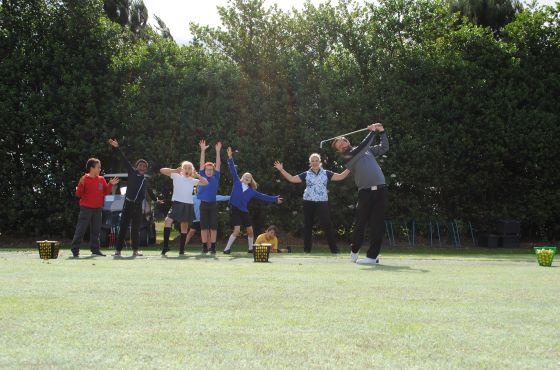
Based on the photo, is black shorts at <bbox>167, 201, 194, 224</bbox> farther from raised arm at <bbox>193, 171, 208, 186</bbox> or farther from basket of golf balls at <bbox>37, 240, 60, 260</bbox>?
basket of golf balls at <bbox>37, 240, 60, 260</bbox>

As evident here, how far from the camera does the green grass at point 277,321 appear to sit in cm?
426

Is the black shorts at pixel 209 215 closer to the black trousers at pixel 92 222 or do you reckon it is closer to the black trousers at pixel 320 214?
the black trousers at pixel 320 214

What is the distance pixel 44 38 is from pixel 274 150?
7.50 m

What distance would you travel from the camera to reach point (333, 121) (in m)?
21.5

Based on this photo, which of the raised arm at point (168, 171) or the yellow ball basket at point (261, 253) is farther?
the raised arm at point (168, 171)

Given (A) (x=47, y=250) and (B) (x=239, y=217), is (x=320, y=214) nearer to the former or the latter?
(B) (x=239, y=217)

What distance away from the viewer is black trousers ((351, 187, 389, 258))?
463 inches

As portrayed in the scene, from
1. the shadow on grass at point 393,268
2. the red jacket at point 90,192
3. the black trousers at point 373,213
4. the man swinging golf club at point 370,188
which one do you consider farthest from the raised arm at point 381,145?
the red jacket at point 90,192

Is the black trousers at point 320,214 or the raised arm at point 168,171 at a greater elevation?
the raised arm at point 168,171

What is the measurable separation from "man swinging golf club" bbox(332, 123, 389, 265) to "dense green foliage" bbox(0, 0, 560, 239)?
9.30 meters

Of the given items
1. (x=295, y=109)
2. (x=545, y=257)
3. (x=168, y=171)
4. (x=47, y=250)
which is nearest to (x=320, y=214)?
(x=168, y=171)

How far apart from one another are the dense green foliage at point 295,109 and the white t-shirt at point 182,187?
665 cm

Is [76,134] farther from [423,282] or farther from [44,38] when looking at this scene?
[423,282]

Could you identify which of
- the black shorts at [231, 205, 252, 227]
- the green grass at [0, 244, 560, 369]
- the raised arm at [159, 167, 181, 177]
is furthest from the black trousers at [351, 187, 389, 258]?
the black shorts at [231, 205, 252, 227]
